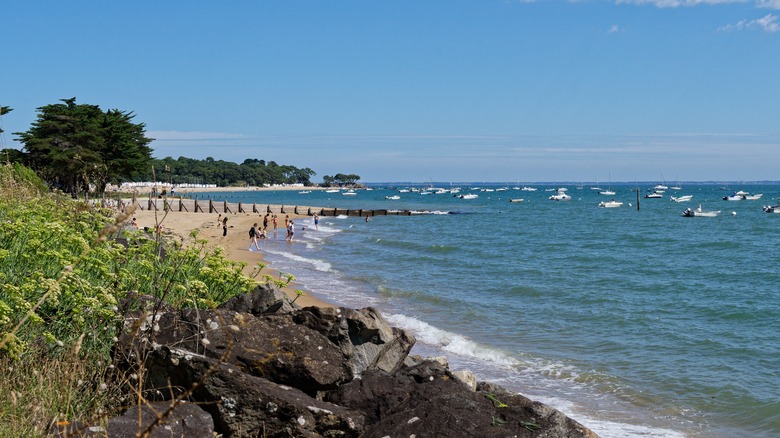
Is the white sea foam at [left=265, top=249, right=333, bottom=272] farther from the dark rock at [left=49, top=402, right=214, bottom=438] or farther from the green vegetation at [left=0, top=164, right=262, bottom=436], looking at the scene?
the dark rock at [left=49, top=402, right=214, bottom=438]

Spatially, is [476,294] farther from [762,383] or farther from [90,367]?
[90,367]

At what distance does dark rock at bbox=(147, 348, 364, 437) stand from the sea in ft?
19.5

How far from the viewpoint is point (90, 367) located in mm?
6672

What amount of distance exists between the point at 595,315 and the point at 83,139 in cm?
4827

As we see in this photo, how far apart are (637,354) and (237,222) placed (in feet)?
157

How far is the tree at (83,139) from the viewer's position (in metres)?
52.6

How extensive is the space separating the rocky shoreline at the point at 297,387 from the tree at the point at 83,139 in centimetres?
4437

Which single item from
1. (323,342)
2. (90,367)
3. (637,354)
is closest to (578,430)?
(323,342)

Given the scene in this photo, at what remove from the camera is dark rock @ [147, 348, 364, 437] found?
255 inches

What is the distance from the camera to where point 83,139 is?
2290 inches

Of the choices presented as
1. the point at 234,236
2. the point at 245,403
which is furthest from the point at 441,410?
the point at 234,236

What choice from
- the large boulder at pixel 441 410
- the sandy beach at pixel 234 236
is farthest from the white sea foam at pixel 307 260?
the large boulder at pixel 441 410

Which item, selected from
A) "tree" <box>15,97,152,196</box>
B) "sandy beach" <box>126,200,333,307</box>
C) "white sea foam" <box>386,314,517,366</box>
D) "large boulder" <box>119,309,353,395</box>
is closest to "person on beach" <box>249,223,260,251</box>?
"sandy beach" <box>126,200,333,307</box>

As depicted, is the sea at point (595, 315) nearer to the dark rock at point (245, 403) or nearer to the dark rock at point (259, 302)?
the dark rock at point (259, 302)
